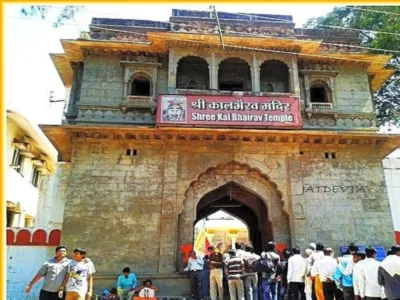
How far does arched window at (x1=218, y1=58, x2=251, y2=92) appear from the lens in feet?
48.5

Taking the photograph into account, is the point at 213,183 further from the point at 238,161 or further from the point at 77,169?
the point at 77,169

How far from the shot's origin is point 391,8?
55.0ft

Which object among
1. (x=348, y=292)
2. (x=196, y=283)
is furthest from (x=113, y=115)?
(x=348, y=292)

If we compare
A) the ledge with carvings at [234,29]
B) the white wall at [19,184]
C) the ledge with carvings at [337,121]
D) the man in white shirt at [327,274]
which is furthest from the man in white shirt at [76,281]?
the white wall at [19,184]

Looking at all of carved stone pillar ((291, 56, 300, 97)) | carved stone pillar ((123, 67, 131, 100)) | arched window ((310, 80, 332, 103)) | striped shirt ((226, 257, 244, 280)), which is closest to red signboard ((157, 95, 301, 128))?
carved stone pillar ((291, 56, 300, 97))

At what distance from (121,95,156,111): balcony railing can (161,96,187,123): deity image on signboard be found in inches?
29.0

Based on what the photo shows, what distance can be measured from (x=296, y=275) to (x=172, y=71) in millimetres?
8022

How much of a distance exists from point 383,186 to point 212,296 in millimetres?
7029

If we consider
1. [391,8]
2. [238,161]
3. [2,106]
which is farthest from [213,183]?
[391,8]

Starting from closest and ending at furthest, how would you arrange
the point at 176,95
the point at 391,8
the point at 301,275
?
the point at 301,275 → the point at 176,95 → the point at 391,8

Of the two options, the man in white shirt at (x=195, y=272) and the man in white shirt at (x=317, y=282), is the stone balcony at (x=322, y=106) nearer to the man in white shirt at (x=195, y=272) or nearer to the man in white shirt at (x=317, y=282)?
the man in white shirt at (x=317, y=282)

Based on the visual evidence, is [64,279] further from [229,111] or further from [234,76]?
[234,76]

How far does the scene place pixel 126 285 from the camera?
32.0 feet

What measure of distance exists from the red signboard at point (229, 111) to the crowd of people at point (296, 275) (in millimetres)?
4435
